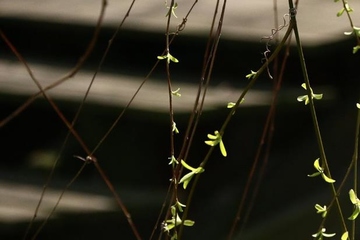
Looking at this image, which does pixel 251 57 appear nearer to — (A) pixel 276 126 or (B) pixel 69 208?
(A) pixel 276 126

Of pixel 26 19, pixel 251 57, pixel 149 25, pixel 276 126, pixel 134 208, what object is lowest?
pixel 134 208

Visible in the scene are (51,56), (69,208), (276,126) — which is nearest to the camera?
(69,208)

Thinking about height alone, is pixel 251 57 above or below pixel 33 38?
below

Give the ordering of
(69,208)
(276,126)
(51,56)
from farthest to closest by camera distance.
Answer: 1. (51,56)
2. (276,126)
3. (69,208)

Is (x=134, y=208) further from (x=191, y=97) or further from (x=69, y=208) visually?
(x=191, y=97)

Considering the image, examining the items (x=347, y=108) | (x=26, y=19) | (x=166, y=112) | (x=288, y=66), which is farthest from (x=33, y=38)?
(x=347, y=108)

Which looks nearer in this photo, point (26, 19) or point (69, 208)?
point (69, 208)

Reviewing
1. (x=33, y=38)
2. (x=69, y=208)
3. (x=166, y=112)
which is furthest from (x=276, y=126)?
(x=33, y=38)
